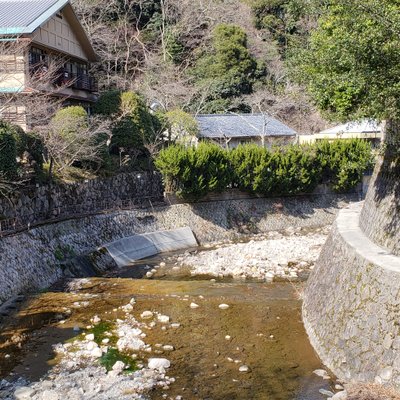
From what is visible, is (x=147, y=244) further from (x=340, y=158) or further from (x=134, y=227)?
(x=340, y=158)

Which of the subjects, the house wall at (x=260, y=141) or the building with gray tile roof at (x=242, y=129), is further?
the house wall at (x=260, y=141)

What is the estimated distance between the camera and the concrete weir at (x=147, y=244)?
65.1 ft

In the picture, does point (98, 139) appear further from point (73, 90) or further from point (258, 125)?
point (258, 125)

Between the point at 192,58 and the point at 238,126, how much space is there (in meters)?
10.2

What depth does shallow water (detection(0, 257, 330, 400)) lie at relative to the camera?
886cm

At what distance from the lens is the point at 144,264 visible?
19.7m

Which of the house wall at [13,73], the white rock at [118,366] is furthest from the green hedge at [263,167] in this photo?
the white rock at [118,366]

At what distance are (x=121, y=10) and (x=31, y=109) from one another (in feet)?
74.5

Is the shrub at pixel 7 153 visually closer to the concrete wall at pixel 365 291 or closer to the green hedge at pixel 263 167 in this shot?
the green hedge at pixel 263 167

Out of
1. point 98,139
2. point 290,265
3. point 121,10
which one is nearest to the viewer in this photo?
point 290,265

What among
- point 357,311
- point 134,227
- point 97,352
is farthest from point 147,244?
point 357,311

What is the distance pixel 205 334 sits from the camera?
11.0 meters

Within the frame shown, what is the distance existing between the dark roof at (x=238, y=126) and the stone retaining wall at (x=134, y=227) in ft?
23.6

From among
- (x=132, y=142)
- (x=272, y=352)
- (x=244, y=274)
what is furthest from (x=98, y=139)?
(x=272, y=352)
